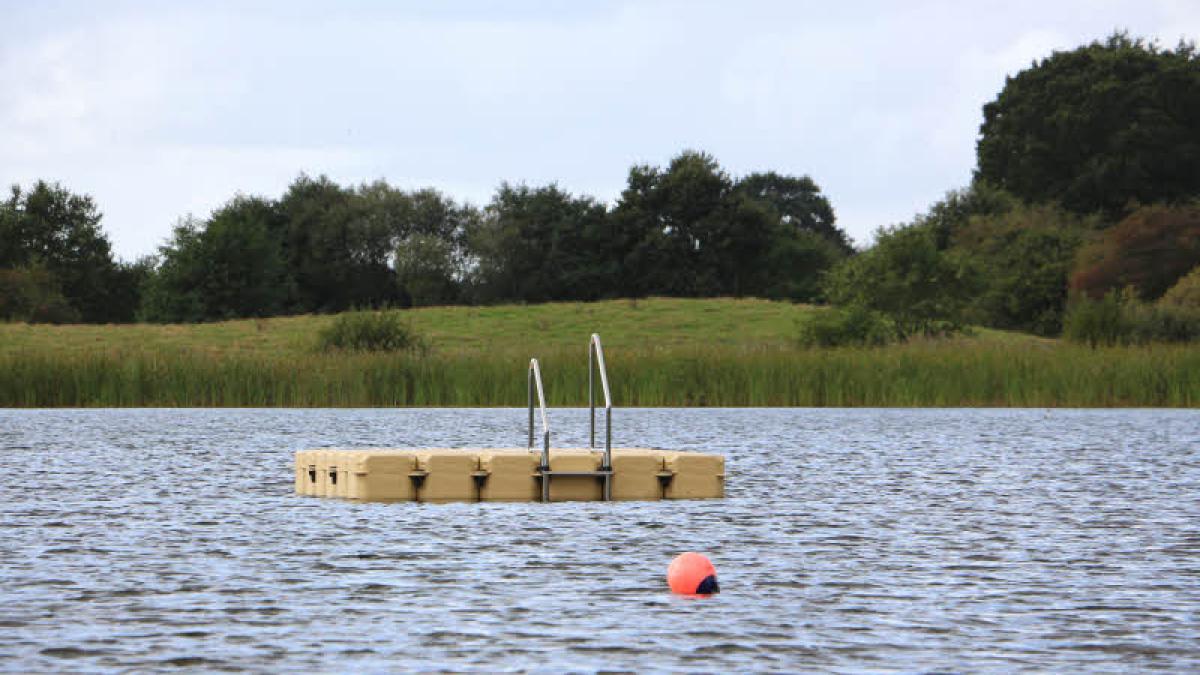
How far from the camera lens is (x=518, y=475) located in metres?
17.9

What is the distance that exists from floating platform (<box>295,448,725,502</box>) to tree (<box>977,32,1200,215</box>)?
67747 millimetres

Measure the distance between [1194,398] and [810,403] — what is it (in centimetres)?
764

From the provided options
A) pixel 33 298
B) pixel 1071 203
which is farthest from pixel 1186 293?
pixel 33 298

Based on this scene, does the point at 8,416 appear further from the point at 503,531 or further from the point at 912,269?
the point at 912,269

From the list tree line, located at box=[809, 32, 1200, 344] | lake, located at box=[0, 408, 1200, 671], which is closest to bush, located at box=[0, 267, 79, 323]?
tree line, located at box=[809, 32, 1200, 344]

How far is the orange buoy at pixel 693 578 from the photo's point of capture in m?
11.2

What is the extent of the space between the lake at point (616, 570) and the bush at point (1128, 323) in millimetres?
21797

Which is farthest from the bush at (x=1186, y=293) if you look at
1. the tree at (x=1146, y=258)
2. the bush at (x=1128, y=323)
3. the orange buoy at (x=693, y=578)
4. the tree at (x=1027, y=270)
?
the orange buoy at (x=693, y=578)

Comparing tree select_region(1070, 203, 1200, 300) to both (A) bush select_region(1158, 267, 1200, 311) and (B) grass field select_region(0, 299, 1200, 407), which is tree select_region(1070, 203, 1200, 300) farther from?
(B) grass field select_region(0, 299, 1200, 407)

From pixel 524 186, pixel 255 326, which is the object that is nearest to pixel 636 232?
pixel 524 186

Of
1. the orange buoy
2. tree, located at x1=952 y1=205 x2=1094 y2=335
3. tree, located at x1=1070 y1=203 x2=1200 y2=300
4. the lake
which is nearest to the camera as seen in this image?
the lake

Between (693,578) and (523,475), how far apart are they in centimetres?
682

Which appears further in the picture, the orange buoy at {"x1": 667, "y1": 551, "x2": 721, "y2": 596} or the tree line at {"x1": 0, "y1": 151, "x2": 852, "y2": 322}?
the tree line at {"x1": 0, "y1": 151, "x2": 852, "y2": 322}

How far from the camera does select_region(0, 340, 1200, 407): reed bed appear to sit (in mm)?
35250
